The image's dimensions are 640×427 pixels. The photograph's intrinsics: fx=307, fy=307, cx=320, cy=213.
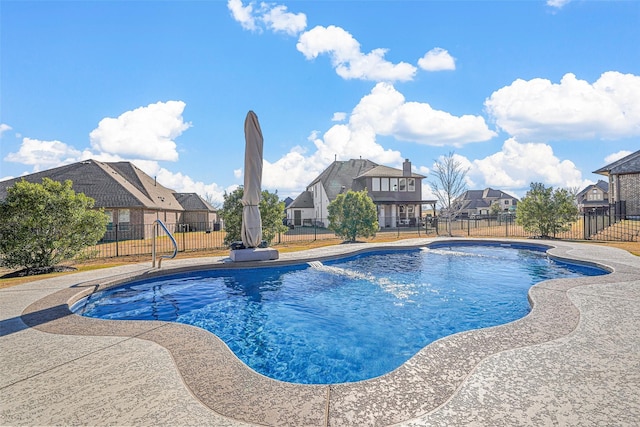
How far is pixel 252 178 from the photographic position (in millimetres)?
10477

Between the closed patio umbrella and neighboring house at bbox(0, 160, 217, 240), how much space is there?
12.9m

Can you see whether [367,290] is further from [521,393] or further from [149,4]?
[149,4]

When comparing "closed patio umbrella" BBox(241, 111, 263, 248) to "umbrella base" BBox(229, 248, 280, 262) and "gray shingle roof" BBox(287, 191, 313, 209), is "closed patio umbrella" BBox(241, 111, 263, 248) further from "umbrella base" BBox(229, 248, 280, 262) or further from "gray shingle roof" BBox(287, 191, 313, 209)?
"gray shingle roof" BBox(287, 191, 313, 209)

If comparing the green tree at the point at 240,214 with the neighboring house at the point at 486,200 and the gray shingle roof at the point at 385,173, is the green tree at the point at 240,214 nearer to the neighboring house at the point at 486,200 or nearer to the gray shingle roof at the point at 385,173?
the gray shingle roof at the point at 385,173

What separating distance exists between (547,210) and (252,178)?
1647cm

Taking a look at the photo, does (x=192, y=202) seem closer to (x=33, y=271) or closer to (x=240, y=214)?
(x=240, y=214)

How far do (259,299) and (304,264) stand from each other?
12.4 ft

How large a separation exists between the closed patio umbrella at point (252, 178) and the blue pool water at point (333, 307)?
139 centimetres

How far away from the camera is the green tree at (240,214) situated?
15.6 metres

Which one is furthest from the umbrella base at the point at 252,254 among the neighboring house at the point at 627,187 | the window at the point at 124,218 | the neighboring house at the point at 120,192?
the neighboring house at the point at 627,187

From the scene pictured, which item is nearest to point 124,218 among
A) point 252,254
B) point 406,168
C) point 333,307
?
point 252,254

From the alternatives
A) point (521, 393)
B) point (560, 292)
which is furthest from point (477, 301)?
point (521, 393)

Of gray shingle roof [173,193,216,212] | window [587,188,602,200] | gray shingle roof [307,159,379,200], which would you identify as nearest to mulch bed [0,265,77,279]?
gray shingle roof [307,159,379,200]

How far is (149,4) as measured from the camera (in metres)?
9.25
